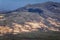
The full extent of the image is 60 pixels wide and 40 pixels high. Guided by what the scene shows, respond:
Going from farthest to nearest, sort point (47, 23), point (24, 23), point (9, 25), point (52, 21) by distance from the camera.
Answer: point (52, 21) → point (47, 23) → point (24, 23) → point (9, 25)

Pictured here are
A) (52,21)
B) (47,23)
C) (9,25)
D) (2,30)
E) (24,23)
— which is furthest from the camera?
(52,21)

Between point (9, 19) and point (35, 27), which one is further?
point (9, 19)

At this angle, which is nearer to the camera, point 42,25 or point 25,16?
point 42,25

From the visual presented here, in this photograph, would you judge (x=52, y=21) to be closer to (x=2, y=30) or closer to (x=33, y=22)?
(x=33, y=22)

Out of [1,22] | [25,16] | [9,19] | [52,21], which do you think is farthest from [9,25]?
[52,21]

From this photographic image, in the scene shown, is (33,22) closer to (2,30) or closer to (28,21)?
(28,21)

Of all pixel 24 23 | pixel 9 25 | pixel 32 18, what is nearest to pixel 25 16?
pixel 32 18

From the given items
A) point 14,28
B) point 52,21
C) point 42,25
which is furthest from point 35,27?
point 52,21

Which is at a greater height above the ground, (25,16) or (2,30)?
(25,16)

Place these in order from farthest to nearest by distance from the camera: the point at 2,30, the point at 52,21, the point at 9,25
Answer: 1. the point at 52,21
2. the point at 9,25
3. the point at 2,30
